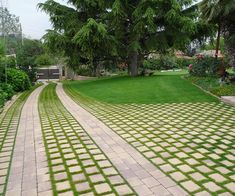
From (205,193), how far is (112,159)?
1.62 m

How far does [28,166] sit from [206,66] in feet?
41.8

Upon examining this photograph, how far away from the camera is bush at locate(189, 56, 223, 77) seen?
14.1m

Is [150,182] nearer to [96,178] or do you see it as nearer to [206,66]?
[96,178]

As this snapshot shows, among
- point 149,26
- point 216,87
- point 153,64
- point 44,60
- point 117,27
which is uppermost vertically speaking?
point 117,27

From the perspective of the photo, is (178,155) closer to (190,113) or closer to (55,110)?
(190,113)

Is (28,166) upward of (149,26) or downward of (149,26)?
downward

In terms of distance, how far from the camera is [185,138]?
16.5 ft

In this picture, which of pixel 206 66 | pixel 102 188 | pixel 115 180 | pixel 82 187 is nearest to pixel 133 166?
pixel 115 180

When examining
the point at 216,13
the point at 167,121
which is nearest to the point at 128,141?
the point at 167,121

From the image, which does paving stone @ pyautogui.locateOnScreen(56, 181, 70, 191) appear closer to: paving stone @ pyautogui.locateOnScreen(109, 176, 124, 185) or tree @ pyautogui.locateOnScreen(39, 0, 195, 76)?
paving stone @ pyautogui.locateOnScreen(109, 176, 124, 185)

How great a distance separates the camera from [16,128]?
6.25m

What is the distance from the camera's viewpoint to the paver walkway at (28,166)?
3255 mm

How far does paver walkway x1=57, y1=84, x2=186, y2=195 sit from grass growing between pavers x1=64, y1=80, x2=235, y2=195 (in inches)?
4.4

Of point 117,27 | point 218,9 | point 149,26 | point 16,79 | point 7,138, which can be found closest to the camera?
point 7,138
